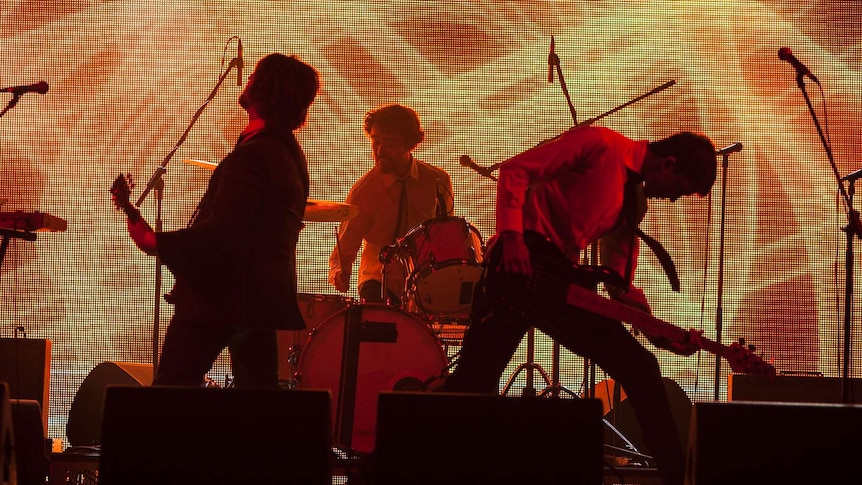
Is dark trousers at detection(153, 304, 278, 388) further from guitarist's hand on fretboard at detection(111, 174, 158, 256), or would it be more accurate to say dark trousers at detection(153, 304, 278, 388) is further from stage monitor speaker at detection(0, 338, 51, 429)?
stage monitor speaker at detection(0, 338, 51, 429)

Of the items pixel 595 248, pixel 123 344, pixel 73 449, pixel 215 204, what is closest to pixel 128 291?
pixel 123 344

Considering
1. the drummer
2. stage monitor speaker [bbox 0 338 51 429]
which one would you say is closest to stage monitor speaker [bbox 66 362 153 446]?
stage monitor speaker [bbox 0 338 51 429]

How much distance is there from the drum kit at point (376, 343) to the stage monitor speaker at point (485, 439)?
216cm

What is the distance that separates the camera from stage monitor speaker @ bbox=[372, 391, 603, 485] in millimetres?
3096

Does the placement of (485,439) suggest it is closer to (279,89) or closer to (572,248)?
(572,248)

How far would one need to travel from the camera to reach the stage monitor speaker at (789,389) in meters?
6.20

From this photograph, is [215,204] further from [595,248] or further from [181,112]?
[181,112]

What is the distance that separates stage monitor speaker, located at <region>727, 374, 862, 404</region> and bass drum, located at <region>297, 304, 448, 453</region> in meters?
1.89

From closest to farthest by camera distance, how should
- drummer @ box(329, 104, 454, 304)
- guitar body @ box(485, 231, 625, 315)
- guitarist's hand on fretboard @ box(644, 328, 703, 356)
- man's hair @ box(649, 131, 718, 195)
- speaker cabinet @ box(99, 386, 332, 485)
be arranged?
speaker cabinet @ box(99, 386, 332, 485) < guitar body @ box(485, 231, 625, 315) < man's hair @ box(649, 131, 718, 195) < guitarist's hand on fretboard @ box(644, 328, 703, 356) < drummer @ box(329, 104, 454, 304)

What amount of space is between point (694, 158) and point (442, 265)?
1870 mm

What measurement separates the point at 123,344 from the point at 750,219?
15.6 feet

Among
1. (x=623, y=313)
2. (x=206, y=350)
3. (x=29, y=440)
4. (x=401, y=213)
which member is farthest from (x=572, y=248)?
(x=401, y=213)

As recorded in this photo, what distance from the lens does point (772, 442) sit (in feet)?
10.3

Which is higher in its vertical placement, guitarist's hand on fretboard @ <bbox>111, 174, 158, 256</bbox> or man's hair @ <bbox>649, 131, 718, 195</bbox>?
man's hair @ <bbox>649, 131, 718, 195</bbox>
